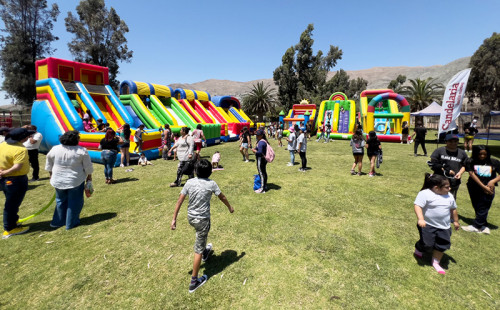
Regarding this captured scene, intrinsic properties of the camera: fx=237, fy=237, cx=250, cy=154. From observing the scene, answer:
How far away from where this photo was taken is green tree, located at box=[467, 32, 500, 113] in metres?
25.5

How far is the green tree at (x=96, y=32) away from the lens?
3127 cm

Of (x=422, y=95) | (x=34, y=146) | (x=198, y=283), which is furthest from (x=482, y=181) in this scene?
(x=422, y=95)

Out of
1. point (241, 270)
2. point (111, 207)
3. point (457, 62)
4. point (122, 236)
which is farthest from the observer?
point (457, 62)

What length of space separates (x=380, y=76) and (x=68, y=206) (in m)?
163

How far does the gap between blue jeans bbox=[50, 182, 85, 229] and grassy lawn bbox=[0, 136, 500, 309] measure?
0.19 meters

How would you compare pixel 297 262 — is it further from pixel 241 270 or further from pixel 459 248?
pixel 459 248

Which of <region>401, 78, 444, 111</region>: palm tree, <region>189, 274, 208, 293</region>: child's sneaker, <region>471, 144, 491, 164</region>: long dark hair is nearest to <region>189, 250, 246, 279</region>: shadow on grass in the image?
<region>189, 274, 208, 293</region>: child's sneaker

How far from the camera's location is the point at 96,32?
31969 millimetres

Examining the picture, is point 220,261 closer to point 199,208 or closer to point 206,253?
point 206,253

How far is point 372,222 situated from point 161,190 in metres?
5.33

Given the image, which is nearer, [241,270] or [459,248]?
[241,270]

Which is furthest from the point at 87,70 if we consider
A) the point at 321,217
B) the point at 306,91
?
the point at 306,91

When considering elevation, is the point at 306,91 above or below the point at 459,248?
above

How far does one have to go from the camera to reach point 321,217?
4906 mm
